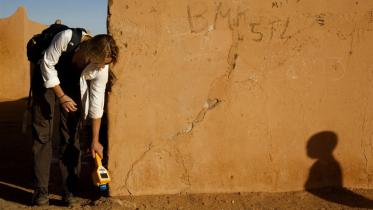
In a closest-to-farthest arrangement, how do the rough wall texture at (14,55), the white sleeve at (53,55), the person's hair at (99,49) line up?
the person's hair at (99,49), the white sleeve at (53,55), the rough wall texture at (14,55)

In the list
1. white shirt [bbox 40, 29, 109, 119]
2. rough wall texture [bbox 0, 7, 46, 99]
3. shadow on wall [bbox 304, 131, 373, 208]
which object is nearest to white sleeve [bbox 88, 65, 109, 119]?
white shirt [bbox 40, 29, 109, 119]

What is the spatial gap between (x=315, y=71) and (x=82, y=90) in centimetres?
191

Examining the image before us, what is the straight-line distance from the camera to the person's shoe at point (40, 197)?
348 cm

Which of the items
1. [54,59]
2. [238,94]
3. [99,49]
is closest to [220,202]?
[238,94]

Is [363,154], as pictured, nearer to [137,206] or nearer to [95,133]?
[137,206]

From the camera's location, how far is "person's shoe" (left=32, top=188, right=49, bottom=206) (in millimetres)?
3484

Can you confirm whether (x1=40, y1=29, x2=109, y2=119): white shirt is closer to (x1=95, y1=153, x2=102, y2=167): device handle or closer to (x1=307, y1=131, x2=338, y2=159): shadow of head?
(x1=95, y1=153, x2=102, y2=167): device handle

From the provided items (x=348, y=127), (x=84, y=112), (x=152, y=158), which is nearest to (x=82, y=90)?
(x=84, y=112)

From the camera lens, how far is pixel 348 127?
12.8 ft

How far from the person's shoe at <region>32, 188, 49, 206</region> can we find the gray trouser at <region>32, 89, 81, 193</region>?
4cm

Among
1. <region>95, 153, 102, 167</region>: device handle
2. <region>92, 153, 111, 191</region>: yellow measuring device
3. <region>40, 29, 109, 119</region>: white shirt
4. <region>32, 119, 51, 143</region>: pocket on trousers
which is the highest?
<region>40, 29, 109, 119</region>: white shirt

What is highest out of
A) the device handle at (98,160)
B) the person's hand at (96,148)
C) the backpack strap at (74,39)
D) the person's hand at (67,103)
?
the backpack strap at (74,39)

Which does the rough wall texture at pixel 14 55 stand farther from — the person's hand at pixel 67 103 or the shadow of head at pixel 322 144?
the shadow of head at pixel 322 144

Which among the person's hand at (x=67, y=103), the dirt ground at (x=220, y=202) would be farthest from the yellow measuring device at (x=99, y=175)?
the person's hand at (x=67, y=103)
